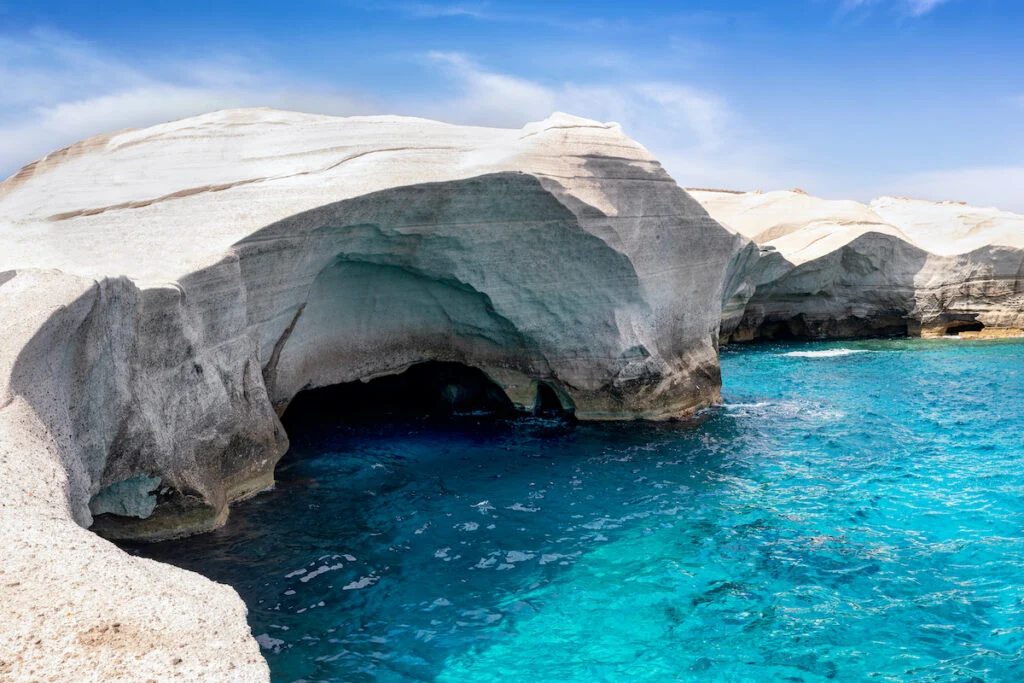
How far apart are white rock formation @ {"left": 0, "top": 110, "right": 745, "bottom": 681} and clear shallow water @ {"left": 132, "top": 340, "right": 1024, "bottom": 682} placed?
125 centimetres

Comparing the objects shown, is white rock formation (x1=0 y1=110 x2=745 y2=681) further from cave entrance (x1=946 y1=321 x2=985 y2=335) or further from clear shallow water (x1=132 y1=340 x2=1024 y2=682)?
cave entrance (x1=946 y1=321 x2=985 y2=335)

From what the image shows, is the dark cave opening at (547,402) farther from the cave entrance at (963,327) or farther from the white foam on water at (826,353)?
the cave entrance at (963,327)

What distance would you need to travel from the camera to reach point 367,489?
466 inches

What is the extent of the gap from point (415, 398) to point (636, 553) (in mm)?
8639

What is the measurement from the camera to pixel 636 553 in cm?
974

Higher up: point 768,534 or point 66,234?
point 66,234

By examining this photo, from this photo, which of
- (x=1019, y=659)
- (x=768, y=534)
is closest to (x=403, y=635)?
(x=768, y=534)

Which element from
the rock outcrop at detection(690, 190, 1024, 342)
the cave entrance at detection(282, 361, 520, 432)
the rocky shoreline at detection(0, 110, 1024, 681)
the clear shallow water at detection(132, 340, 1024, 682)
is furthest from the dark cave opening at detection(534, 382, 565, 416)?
the rock outcrop at detection(690, 190, 1024, 342)

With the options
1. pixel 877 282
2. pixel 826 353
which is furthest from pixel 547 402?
pixel 877 282

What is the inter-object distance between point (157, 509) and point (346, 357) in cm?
608

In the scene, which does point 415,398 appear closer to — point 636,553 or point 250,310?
point 250,310

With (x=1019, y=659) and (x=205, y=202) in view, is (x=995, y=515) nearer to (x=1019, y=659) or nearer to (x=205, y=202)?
(x=1019, y=659)

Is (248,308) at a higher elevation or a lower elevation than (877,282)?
lower

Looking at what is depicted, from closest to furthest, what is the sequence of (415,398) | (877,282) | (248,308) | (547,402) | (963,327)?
(248,308), (547,402), (415,398), (877,282), (963,327)
